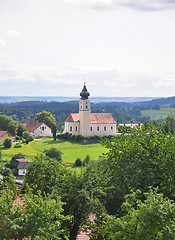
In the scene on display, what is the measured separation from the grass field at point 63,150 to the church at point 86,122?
9877 mm

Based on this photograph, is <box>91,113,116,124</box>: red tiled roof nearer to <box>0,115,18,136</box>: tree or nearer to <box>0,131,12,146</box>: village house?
<box>0,115,18,136</box>: tree

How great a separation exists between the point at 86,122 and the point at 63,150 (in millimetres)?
25934

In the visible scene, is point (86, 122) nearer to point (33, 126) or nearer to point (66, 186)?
point (33, 126)

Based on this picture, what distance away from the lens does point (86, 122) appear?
375 ft

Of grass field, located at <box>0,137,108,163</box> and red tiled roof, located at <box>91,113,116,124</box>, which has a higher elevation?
red tiled roof, located at <box>91,113,116,124</box>

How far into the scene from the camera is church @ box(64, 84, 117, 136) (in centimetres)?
11375

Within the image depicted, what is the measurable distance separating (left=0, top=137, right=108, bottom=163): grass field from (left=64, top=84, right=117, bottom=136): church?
32.4 feet

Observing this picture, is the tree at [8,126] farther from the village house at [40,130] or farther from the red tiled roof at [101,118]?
the red tiled roof at [101,118]

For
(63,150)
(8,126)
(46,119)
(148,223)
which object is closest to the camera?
(148,223)

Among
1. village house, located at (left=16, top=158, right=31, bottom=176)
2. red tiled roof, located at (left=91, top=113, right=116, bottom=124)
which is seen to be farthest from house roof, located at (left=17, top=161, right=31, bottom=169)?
red tiled roof, located at (left=91, top=113, right=116, bottom=124)

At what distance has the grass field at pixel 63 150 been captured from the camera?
81.8 meters

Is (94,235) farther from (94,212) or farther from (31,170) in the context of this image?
(31,170)

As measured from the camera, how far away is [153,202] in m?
17.6

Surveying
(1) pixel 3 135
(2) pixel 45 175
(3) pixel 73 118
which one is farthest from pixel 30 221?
(3) pixel 73 118
